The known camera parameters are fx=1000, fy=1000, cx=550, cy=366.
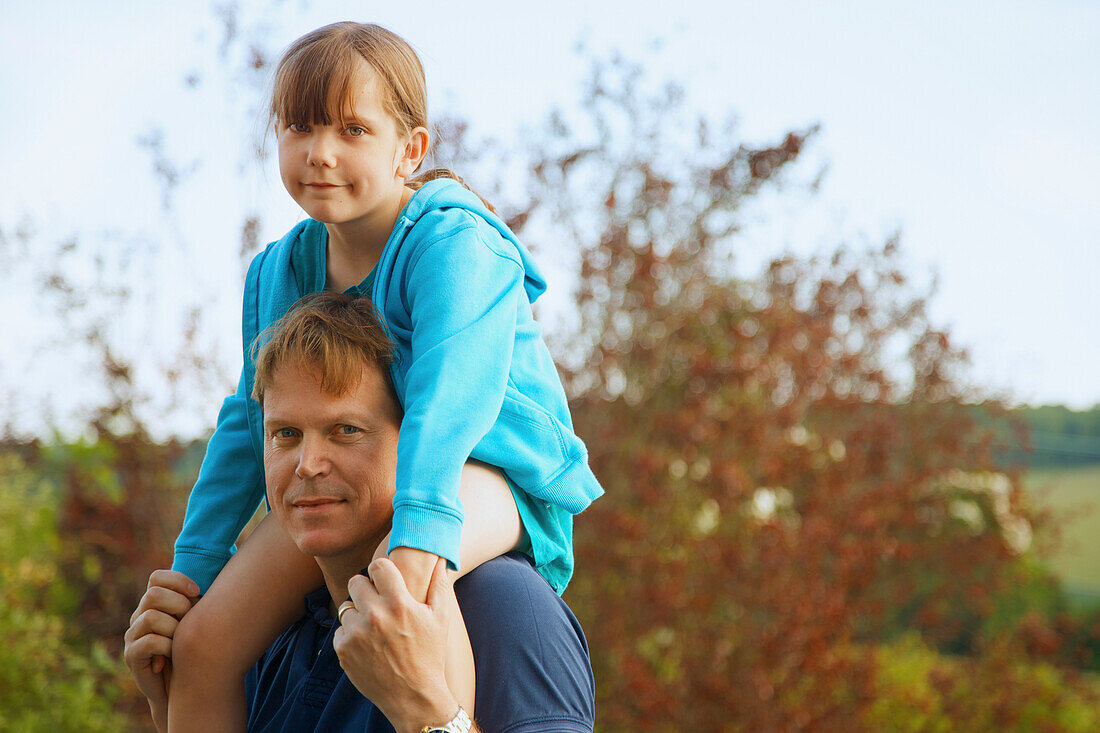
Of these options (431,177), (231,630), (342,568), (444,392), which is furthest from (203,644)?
(431,177)

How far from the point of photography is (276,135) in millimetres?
2053

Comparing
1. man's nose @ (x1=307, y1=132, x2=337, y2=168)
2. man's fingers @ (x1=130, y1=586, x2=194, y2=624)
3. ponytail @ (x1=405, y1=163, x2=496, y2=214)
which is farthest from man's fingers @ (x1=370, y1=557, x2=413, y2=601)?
ponytail @ (x1=405, y1=163, x2=496, y2=214)

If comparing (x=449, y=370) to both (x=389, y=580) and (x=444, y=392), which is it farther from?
(x=389, y=580)

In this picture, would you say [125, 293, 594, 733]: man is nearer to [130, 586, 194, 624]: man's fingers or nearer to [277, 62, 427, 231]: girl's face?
[130, 586, 194, 624]: man's fingers

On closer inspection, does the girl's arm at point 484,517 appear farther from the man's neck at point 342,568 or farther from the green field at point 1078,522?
the green field at point 1078,522

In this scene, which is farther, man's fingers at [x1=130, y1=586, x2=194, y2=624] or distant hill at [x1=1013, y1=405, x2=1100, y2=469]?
distant hill at [x1=1013, y1=405, x2=1100, y2=469]

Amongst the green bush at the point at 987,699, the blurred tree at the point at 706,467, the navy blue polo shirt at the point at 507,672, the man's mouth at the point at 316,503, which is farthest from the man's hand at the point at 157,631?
the green bush at the point at 987,699

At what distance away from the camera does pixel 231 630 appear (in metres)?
1.98

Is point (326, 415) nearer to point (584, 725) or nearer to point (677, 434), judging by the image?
point (584, 725)

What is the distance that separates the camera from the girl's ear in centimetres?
204

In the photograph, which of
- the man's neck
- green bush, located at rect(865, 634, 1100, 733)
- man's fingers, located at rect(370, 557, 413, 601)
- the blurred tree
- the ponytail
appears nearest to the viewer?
man's fingers, located at rect(370, 557, 413, 601)

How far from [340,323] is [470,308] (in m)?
0.26

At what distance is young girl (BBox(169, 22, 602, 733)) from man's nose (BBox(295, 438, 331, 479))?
19 cm

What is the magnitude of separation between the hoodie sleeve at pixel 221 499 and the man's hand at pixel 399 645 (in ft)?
1.80
